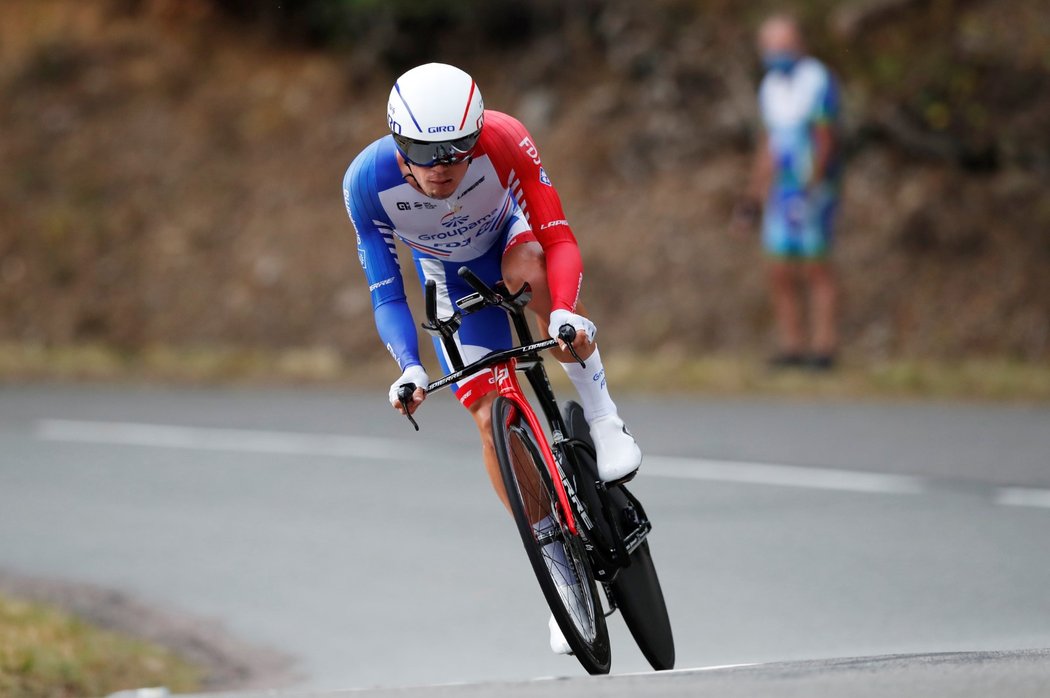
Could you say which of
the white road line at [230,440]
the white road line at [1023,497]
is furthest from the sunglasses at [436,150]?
the white road line at [230,440]

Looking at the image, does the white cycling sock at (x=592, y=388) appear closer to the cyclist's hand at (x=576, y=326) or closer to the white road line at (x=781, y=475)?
the cyclist's hand at (x=576, y=326)

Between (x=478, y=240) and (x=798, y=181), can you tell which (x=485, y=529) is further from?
(x=798, y=181)

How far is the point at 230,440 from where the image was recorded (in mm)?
12219

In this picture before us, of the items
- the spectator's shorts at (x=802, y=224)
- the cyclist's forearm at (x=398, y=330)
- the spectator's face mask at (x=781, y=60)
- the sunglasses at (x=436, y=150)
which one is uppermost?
the spectator's face mask at (x=781, y=60)

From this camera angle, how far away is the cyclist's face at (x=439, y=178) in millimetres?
5219

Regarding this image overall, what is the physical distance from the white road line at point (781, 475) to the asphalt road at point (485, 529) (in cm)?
2

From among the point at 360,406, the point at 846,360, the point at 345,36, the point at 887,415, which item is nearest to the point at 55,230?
the point at 345,36

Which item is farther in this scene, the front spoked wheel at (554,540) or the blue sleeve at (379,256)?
the blue sleeve at (379,256)

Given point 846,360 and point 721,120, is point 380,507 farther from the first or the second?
point 721,120

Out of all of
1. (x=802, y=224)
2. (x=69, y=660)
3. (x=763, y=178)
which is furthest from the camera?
(x=763, y=178)

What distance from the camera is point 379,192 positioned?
559cm

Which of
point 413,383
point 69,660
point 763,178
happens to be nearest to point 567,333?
point 413,383

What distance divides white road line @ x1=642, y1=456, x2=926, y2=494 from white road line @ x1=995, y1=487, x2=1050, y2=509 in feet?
1.54

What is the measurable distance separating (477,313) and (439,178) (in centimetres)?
80
